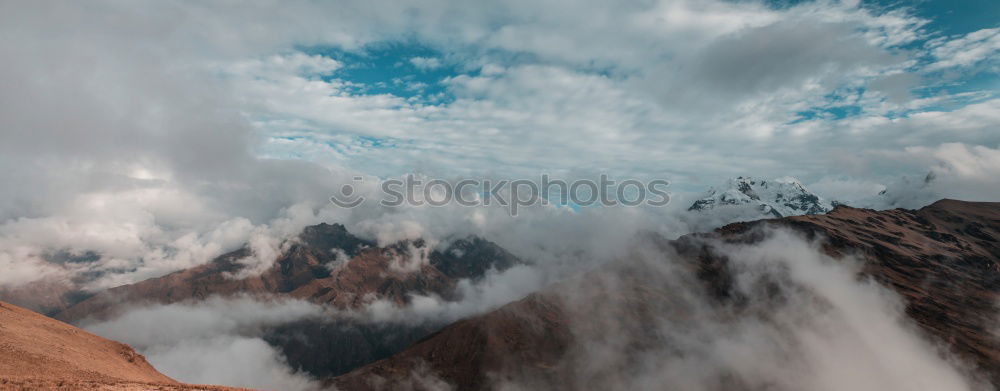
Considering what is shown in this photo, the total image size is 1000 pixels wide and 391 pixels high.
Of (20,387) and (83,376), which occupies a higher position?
(20,387)

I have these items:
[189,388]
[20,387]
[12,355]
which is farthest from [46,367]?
[20,387]

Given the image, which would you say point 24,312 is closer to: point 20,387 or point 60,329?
point 60,329

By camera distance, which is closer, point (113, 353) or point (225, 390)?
point (225, 390)

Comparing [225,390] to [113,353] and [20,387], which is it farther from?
→ [113,353]

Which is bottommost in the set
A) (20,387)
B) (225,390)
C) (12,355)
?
(225,390)

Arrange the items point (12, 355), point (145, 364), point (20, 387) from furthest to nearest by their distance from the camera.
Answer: point (145, 364), point (12, 355), point (20, 387)

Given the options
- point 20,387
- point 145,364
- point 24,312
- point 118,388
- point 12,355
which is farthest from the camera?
point 145,364
